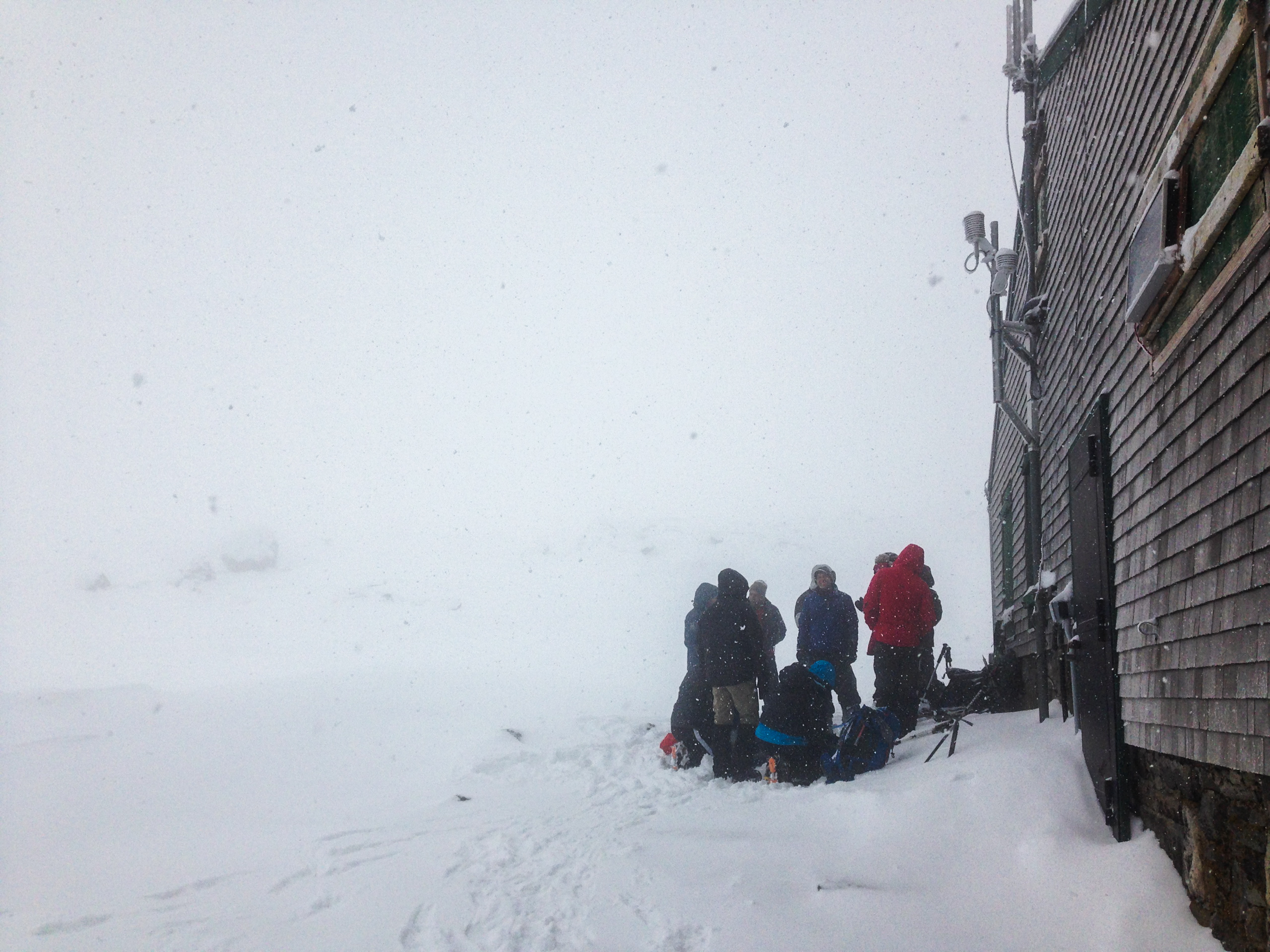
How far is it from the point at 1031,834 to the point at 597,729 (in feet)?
21.3

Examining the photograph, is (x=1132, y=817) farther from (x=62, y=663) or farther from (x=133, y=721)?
(x=62, y=663)

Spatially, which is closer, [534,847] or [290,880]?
[290,880]

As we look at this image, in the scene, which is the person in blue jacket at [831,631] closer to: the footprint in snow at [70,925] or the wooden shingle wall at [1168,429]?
the wooden shingle wall at [1168,429]

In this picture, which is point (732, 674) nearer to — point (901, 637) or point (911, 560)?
point (901, 637)

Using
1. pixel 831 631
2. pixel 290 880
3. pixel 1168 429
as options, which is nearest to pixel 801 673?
pixel 831 631

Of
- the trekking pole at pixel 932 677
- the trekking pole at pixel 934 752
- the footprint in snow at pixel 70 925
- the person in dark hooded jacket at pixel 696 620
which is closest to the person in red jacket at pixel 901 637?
the trekking pole at pixel 932 677

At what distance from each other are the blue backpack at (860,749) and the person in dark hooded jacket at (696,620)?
1.62 m

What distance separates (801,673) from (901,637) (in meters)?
1.69

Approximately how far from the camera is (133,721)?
10703 mm

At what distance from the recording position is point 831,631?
820 cm

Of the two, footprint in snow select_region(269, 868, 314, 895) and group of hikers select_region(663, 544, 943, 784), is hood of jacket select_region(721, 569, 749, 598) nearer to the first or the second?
group of hikers select_region(663, 544, 943, 784)

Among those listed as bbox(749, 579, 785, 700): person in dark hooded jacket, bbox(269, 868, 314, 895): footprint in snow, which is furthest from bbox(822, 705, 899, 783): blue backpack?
bbox(269, 868, 314, 895): footprint in snow

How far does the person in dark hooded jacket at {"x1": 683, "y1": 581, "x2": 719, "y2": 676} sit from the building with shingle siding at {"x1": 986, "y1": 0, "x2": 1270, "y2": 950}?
3.21m

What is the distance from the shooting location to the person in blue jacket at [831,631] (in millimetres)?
8211
